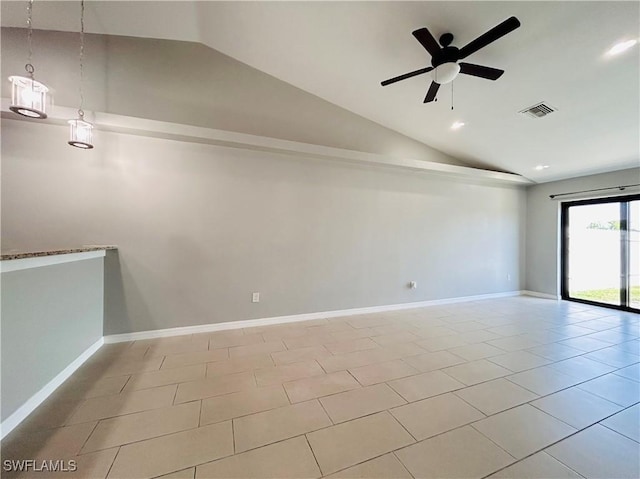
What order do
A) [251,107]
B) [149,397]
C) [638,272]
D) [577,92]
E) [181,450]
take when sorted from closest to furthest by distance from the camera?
[181,450]
[149,397]
[577,92]
[251,107]
[638,272]

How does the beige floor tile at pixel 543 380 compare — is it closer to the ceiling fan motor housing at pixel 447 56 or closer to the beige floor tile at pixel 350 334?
the beige floor tile at pixel 350 334

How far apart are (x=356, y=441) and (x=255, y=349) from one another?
1.56m

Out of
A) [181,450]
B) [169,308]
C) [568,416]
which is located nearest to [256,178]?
[169,308]

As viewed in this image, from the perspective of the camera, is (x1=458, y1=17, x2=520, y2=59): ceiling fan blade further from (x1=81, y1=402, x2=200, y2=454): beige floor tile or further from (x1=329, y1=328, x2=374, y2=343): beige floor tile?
(x1=81, y1=402, x2=200, y2=454): beige floor tile

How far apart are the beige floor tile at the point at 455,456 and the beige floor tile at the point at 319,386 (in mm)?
683

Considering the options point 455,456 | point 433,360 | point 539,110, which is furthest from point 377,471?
point 539,110

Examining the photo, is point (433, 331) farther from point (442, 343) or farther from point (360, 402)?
point (360, 402)

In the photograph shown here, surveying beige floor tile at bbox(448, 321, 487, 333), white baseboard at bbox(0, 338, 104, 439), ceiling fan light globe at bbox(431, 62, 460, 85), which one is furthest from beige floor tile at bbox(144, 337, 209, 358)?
ceiling fan light globe at bbox(431, 62, 460, 85)

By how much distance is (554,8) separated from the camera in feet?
6.84

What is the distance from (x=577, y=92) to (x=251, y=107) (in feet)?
12.9

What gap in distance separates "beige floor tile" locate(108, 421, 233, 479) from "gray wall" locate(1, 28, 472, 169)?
324cm

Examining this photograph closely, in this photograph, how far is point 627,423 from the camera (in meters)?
1.68

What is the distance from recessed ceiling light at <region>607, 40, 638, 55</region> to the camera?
2.24 metres

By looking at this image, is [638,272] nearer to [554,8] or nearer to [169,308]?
[554,8]
